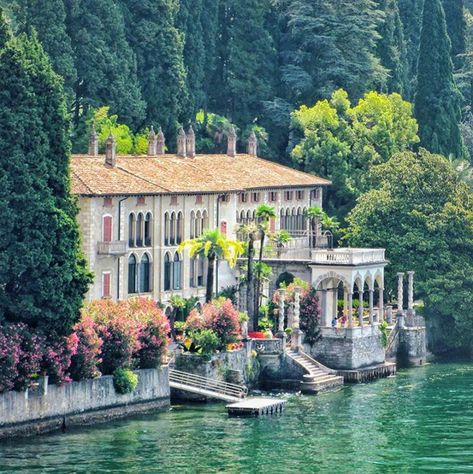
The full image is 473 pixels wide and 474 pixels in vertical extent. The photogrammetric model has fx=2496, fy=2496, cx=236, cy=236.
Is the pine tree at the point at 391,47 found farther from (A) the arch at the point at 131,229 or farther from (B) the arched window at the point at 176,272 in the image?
(A) the arch at the point at 131,229

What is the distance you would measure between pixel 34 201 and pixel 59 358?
7012 mm

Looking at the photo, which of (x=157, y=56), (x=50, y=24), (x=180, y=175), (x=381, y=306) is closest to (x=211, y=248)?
(x=180, y=175)

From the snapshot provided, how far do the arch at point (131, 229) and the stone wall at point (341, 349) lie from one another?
39.0ft

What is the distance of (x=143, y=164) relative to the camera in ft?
448

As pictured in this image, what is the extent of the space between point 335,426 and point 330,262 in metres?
23.9

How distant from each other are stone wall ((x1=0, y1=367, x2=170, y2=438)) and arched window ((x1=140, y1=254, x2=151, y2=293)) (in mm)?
13208

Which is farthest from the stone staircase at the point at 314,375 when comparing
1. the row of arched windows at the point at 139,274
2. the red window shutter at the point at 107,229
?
the red window shutter at the point at 107,229

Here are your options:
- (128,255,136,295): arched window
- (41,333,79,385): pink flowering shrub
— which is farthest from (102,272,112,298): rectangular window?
(41,333,79,385): pink flowering shrub

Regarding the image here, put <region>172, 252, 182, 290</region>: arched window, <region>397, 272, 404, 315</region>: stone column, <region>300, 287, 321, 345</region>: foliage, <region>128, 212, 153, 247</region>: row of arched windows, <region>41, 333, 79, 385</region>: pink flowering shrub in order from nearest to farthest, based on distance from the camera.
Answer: <region>41, 333, 79, 385</region>: pink flowering shrub, <region>128, 212, 153, 247</region>: row of arched windows, <region>172, 252, 182, 290</region>: arched window, <region>300, 287, 321, 345</region>: foliage, <region>397, 272, 404, 315</region>: stone column

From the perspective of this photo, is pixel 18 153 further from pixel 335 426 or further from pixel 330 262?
pixel 330 262

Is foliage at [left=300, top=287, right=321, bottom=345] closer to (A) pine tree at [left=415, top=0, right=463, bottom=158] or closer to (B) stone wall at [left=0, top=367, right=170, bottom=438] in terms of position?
(B) stone wall at [left=0, top=367, right=170, bottom=438]

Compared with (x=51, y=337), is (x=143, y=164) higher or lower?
higher

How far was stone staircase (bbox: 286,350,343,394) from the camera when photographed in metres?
128

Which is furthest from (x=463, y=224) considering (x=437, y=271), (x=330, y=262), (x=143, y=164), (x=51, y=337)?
(x=51, y=337)
